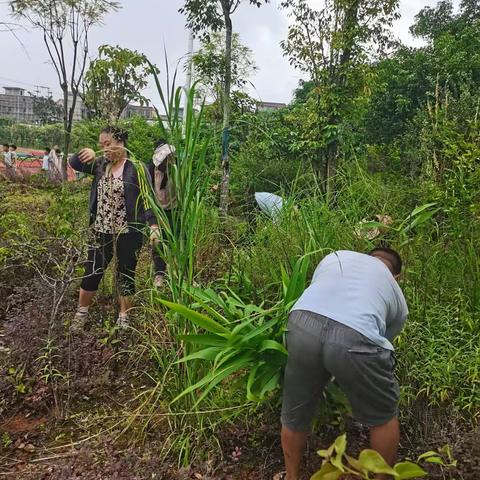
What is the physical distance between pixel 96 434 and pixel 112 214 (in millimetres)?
1519

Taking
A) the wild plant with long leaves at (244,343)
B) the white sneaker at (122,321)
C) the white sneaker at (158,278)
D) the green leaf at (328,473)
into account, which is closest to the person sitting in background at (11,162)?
the white sneaker at (158,278)

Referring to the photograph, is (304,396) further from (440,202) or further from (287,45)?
(287,45)

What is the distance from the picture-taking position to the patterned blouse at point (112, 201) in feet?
11.8

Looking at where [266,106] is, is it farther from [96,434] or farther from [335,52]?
[96,434]

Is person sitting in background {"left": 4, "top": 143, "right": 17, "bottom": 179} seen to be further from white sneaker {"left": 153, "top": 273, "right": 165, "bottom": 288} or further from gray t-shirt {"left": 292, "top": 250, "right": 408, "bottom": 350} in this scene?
gray t-shirt {"left": 292, "top": 250, "right": 408, "bottom": 350}

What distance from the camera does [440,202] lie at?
3340mm

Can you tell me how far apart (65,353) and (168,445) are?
3.31ft

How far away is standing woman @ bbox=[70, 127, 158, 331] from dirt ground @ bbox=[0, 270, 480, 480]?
1.41ft

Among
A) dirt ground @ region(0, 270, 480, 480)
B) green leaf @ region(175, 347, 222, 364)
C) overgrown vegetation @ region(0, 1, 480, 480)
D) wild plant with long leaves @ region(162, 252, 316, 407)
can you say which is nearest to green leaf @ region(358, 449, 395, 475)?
overgrown vegetation @ region(0, 1, 480, 480)

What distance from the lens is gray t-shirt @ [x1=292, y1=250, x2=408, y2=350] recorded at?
1985mm

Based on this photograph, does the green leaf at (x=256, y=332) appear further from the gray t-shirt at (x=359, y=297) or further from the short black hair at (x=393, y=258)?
the short black hair at (x=393, y=258)

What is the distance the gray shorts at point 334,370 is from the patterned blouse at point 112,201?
1904 mm

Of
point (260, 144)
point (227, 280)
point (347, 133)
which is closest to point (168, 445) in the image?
point (227, 280)

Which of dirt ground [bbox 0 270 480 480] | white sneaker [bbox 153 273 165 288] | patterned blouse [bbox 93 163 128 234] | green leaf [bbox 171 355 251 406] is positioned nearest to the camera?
green leaf [bbox 171 355 251 406]
